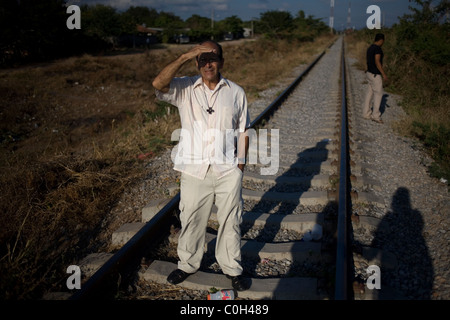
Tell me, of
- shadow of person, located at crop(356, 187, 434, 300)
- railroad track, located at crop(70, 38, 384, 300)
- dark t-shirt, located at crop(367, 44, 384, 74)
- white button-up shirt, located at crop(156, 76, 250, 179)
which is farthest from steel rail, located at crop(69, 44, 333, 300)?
dark t-shirt, located at crop(367, 44, 384, 74)

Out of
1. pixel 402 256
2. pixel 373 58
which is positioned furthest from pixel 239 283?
pixel 373 58

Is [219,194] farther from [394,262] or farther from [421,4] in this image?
[421,4]

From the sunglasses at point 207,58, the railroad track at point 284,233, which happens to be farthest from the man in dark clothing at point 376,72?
the sunglasses at point 207,58

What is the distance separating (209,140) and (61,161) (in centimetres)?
320

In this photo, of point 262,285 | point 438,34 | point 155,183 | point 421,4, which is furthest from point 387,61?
point 262,285

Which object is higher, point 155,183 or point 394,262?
point 155,183

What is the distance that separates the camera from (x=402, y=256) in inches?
129

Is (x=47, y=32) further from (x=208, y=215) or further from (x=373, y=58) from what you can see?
(x=208, y=215)

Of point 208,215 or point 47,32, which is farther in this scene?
point 47,32

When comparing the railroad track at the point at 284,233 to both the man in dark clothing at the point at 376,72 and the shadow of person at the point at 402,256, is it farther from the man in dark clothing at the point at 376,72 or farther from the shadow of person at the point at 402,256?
the man in dark clothing at the point at 376,72

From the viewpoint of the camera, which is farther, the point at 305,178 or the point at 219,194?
the point at 305,178

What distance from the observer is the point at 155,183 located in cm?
489

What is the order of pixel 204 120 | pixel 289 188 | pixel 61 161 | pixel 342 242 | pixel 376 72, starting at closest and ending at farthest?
1. pixel 204 120
2. pixel 342 242
3. pixel 289 188
4. pixel 61 161
5. pixel 376 72
